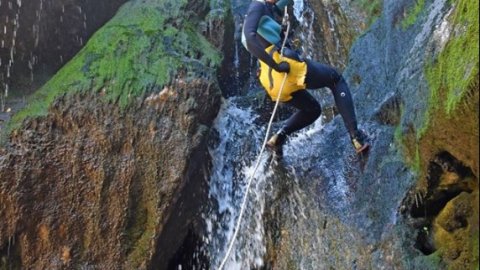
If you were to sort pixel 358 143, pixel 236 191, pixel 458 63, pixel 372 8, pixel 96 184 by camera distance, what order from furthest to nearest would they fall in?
pixel 372 8 → pixel 236 191 → pixel 96 184 → pixel 358 143 → pixel 458 63

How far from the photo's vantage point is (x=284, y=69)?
18.7ft

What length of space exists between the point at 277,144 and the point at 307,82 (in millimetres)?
1090

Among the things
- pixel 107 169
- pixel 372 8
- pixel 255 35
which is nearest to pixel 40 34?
pixel 107 169

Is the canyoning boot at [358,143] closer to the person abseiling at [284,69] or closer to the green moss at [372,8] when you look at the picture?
the person abseiling at [284,69]

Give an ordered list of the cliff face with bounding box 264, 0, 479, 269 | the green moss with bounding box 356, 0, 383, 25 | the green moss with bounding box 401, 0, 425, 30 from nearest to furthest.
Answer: the cliff face with bounding box 264, 0, 479, 269 < the green moss with bounding box 401, 0, 425, 30 < the green moss with bounding box 356, 0, 383, 25

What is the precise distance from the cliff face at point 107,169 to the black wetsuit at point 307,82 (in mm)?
1327

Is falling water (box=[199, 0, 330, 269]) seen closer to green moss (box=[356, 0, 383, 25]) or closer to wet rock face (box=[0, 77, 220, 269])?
wet rock face (box=[0, 77, 220, 269])

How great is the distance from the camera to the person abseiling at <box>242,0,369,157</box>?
18.8 ft

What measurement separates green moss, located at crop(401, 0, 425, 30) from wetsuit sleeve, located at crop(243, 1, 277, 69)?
221cm

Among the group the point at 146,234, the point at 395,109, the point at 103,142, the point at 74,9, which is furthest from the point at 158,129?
the point at 74,9

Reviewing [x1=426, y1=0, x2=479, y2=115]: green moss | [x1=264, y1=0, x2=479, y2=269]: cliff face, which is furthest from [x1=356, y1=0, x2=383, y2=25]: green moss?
[x1=426, y1=0, x2=479, y2=115]: green moss

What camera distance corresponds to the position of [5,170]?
21.1ft

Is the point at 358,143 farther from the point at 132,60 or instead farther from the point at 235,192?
the point at 132,60

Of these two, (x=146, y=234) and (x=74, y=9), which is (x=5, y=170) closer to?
(x=146, y=234)
